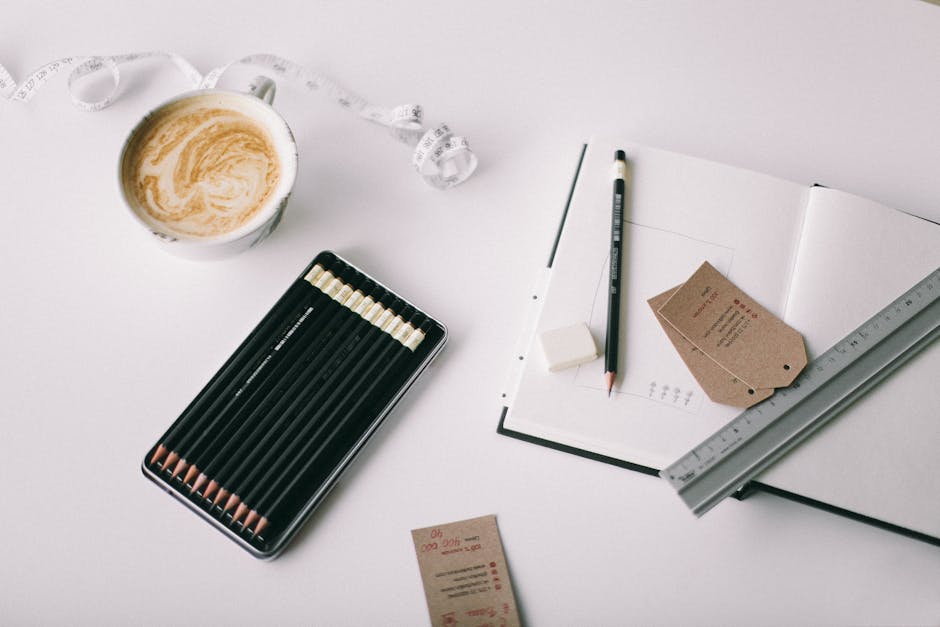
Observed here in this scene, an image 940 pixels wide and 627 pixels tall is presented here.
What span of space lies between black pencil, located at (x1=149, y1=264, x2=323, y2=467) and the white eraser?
0.96 ft

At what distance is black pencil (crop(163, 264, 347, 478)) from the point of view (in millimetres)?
753

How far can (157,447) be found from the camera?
2.48 feet

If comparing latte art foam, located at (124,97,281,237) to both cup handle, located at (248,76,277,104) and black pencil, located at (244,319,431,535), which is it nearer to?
cup handle, located at (248,76,277,104)

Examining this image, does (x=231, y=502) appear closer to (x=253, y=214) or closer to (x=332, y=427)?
(x=332, y=427)

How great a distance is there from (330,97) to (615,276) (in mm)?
461

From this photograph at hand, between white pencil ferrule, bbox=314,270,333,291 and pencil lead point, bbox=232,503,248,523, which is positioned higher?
white pencil ferrule, bbox=314,270,333,291

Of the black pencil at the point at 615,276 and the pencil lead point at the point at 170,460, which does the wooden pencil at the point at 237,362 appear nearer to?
the pencil lead point at the point at 170,460

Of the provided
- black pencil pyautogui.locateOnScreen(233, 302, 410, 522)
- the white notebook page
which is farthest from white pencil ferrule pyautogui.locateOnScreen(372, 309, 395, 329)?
the white notebook page

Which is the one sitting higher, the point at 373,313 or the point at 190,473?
the point at 373,313

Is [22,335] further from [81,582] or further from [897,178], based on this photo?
[897,178]

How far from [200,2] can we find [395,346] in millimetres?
602

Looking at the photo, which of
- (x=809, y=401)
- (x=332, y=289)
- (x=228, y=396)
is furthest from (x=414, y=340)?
(x=809, y=401)

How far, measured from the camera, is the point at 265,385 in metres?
0.78

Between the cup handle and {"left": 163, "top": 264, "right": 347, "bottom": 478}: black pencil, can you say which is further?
the cup handle
